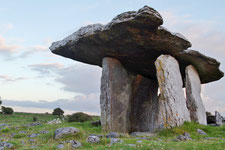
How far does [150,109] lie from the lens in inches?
812

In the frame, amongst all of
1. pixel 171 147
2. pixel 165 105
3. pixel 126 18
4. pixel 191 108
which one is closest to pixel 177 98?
pixel 165 105

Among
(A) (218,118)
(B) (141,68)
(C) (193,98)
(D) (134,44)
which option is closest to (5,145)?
(D) (134,44)

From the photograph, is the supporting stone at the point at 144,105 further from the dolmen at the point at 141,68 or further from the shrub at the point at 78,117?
the shrub at the point at 78,117

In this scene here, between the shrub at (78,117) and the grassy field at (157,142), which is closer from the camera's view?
the grassy field at (157,142)

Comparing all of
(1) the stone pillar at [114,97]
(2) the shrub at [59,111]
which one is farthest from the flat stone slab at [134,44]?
(2) the shrub at [59,111]

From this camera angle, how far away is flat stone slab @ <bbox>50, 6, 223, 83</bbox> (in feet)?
44.9

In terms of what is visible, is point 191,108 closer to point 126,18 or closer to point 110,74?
point 110,74

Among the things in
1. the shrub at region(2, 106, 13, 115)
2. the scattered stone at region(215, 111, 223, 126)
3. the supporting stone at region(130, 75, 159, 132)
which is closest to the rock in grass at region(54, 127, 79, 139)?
the supporting stone at region(130, 75, 159, 132)

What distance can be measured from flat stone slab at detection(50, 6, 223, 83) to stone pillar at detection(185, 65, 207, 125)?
2.70ft

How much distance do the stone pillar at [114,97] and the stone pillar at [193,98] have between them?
4002 mm

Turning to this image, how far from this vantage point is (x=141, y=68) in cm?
1917

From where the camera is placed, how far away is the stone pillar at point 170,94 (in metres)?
14.7

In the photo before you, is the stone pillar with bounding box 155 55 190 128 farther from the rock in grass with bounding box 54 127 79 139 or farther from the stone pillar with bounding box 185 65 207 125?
the rock in grass with bounding box 54 127 79 139

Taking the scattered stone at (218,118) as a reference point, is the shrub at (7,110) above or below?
above
